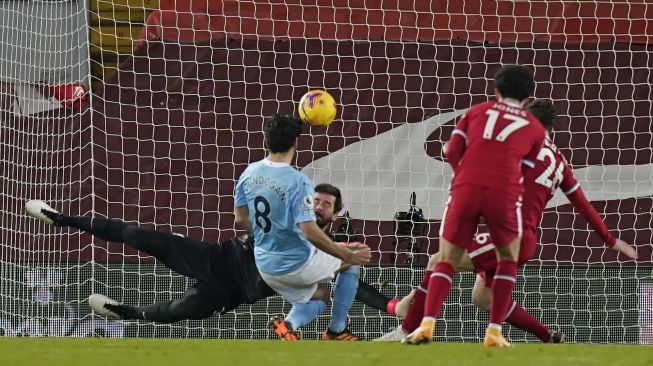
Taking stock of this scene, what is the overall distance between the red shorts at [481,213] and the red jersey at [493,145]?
0.05 metres

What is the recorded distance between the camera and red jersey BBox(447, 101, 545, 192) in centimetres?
689

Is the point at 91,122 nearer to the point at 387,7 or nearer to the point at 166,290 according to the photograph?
the point at 166,290

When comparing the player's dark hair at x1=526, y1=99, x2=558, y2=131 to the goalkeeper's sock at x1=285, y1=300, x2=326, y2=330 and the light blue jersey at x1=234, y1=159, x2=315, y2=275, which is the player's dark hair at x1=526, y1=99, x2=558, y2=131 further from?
the goalkeeper's sock at x1=285, y1=300, x2=326, y2=330

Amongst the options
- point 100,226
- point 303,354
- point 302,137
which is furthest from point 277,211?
point 302,137

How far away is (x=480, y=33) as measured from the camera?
1202 cm

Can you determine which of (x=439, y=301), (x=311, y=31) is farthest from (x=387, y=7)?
(x=439, y=301)

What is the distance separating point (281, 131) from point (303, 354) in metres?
2.20

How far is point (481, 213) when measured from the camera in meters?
6.97

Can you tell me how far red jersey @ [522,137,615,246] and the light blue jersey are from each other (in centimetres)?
136

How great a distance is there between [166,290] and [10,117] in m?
2.20

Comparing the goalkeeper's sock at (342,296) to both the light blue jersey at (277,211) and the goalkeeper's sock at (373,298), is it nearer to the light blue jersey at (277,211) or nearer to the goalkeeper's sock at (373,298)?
the goalkeeper's sock at (373,298)

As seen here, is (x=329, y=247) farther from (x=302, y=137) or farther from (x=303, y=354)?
(x=302, y=137)

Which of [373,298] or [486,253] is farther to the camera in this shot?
[373,298]

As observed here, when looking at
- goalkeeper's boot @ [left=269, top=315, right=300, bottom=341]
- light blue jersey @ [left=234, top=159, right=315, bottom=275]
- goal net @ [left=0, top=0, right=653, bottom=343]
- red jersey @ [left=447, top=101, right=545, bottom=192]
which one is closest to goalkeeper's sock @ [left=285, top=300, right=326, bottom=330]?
goalkeeper's boot @ [left=269, top=315, right=300, bottom=341]
